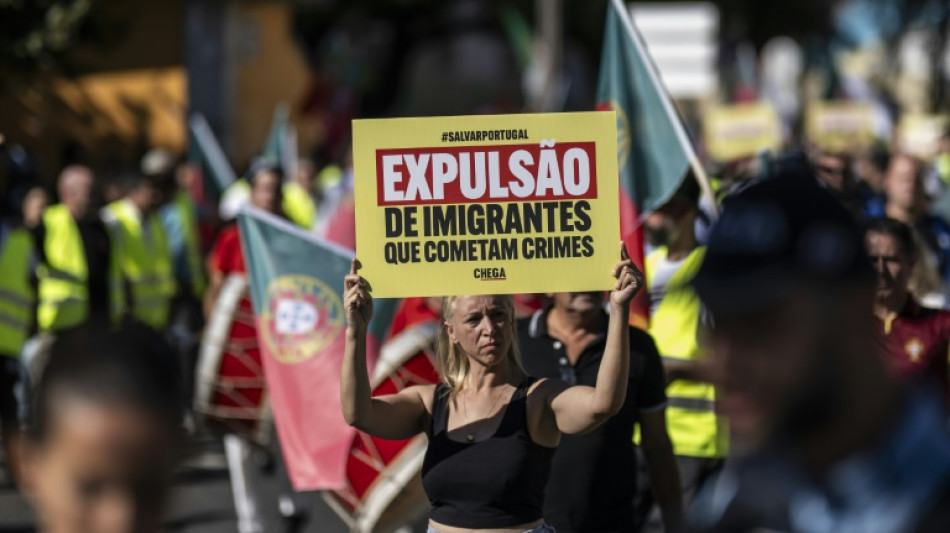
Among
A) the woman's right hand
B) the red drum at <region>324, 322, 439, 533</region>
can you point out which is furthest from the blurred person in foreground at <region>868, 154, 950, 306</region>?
the woman's right hand

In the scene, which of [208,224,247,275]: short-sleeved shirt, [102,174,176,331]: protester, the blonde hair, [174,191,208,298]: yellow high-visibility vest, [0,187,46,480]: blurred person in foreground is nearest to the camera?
the blonde hair

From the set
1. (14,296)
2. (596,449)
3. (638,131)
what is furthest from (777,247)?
(14,296)

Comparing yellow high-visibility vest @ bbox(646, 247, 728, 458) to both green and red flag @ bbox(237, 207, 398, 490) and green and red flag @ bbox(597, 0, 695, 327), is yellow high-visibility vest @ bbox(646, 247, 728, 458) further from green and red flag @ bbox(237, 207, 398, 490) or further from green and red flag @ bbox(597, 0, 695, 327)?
green and red flag @ bbox(237, 207, 398, 490)

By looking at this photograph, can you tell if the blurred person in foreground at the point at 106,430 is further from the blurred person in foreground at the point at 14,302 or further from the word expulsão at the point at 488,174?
the blurred person in foreground at the point at 14,302

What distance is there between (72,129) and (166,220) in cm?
1246

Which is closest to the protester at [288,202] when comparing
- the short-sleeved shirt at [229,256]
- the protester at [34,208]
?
the protester at [34,208]

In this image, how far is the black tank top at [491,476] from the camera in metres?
4.33

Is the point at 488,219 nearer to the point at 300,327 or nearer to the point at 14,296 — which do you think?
the point at 300,327

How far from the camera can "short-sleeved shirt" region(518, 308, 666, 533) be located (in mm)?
5113

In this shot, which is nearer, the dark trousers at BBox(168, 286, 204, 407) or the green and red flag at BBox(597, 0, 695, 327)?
the green and red flag at BBox(597, 0, 695, 327)

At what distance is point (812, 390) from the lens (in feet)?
6.33

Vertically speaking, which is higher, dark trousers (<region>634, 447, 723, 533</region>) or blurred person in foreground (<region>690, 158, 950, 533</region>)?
blurred person in foreground (<region>690, 158, 950, 533</region>)

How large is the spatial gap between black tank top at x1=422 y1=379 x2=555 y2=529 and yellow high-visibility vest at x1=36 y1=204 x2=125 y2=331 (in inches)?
240

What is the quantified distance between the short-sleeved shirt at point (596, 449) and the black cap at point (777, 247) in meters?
3.06
